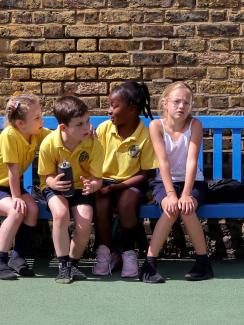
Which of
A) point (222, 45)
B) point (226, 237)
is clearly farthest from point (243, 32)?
point (226, 237)

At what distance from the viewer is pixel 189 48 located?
6523 mm

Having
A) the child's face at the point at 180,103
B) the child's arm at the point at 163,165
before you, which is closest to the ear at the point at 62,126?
the child's arm at the point at 163,165

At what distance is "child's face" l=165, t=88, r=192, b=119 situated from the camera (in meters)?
5.61

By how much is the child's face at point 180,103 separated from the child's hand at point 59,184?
0.84 meters

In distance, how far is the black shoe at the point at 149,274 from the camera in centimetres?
532

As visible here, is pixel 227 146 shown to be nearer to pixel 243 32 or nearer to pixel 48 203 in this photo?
pixel 243 32

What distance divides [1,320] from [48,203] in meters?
1.15

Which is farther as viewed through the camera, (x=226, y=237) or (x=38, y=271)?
(x=226, y=237)

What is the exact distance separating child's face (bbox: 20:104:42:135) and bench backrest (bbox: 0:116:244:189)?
607 mm

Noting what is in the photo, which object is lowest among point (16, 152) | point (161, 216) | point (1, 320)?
point (1, 320)

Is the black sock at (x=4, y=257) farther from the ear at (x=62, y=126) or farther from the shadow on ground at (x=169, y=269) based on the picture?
the ear at (x=62, y=126)

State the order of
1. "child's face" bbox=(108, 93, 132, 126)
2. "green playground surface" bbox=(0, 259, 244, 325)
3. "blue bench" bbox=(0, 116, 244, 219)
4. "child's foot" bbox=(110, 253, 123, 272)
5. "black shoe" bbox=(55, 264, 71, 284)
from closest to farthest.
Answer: "green playground surface" bbox=(0, 259, 244, 325) → "black shoe" bbox=(55, 264, 71, 284) → "child's foot" bbox=(110, 253, 123, 272) → "child's face" bbox=(108, 93, 132, 126) → "blue bench" bbox=(0, 116, 244, 219)

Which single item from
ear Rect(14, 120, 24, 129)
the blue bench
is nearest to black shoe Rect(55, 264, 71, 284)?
ear Rect(14, 120, 24, 129)

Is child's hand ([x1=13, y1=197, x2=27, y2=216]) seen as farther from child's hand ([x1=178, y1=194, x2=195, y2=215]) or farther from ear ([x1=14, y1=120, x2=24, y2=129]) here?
child's hand ([x1=178, y1=194, x2=195, y2=215])
